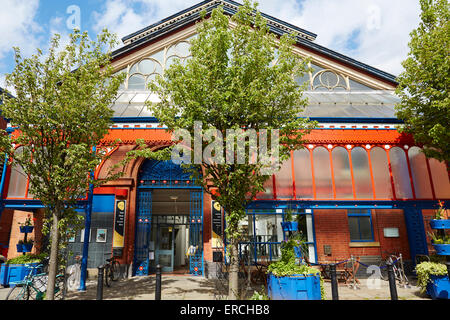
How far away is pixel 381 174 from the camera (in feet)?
36.8

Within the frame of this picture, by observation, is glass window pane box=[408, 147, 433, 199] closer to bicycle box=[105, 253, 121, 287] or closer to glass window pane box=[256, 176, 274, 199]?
glass window pane box=[256, 176, 274, 199]

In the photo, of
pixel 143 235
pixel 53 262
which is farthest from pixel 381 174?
pixel 53 262

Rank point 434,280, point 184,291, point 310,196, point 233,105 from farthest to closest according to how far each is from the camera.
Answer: point 310,196
point 184,291
point 434,280
point 233,105

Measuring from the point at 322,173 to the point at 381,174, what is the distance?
2.26 metres

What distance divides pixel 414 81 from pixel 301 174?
203 inches

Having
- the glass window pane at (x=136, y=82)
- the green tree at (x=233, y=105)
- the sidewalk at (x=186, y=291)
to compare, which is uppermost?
the glass window pane at (x=136, y=82)

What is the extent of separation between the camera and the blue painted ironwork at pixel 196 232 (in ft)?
40.1

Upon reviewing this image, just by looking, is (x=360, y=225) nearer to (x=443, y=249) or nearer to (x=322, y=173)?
(x=322, y=173)

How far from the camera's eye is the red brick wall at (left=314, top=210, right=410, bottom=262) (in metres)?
12.1

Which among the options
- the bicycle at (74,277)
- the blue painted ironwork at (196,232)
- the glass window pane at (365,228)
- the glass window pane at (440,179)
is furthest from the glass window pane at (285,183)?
the bicycle at (74,277)

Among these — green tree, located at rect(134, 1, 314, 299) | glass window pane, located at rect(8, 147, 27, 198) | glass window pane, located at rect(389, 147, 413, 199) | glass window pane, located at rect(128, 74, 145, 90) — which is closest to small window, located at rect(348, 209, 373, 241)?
glass window pane, located at rect(389, 147, 413, 199)

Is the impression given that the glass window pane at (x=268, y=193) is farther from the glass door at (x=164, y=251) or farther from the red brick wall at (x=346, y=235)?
the glass door at (x=164, y=251)

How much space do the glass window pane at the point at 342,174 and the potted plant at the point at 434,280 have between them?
11.0 ft

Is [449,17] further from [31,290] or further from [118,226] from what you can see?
[31,290]
